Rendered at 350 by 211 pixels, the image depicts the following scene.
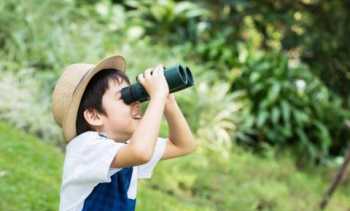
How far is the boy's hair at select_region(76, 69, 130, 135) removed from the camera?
9.32 feet

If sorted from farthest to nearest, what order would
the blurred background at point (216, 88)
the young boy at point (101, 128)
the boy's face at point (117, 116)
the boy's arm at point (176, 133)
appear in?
the blurred background at point (216, 88) < the boy's arm at point (176, 133) < the boy's face at point (117, 116) < the young boy at point (101, 128)

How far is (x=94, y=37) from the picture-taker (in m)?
8.91

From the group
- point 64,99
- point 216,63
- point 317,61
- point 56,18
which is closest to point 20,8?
point 56,18

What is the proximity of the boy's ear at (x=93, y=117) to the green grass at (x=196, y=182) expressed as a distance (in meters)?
1.67

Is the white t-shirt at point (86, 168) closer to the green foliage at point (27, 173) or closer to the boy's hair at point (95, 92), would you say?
the boy's hair at point (95, 92)

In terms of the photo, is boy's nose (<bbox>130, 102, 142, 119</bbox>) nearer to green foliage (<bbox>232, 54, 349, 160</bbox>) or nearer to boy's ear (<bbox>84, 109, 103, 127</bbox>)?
boy's ear (<bbox>84, 109, 103, 127</bbox>)

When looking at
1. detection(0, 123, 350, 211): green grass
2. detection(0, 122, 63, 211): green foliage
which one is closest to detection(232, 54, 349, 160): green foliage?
detection(0, 123, 350, 211): green grass

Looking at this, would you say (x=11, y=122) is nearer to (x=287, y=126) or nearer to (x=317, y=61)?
(x=287, y=126)

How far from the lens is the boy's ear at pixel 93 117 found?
2.84 m

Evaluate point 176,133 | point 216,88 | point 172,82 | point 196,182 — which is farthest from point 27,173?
point 216,88

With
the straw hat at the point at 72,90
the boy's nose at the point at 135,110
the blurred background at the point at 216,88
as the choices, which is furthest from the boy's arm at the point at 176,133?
the blurred background at the point at 216,88

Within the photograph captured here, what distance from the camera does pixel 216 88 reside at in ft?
29.3

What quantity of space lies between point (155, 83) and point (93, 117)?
32 cm

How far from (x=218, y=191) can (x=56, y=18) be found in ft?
9.07
